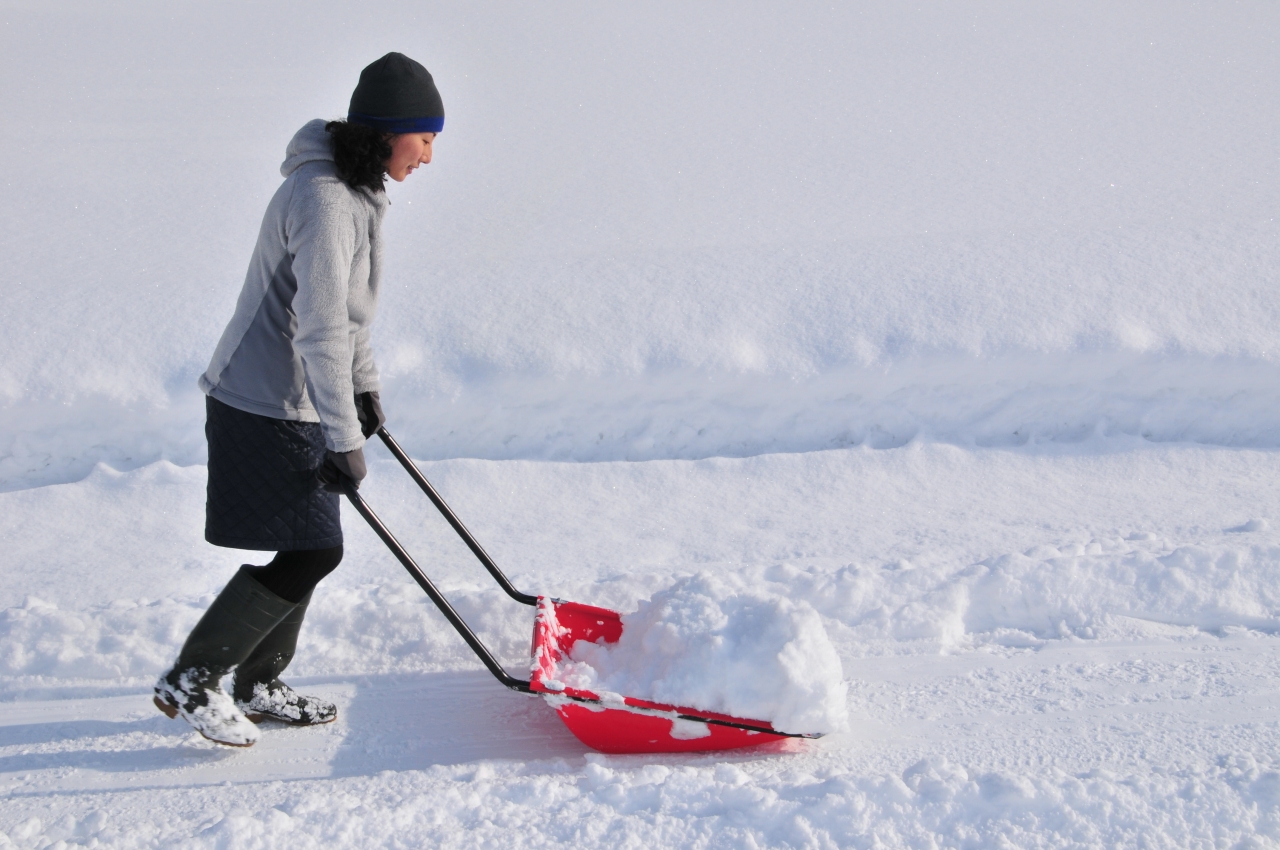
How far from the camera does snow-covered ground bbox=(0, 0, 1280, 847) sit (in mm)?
1980

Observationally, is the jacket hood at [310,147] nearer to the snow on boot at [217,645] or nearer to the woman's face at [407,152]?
the woman's face at [407,152]

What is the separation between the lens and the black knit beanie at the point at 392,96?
1695mm

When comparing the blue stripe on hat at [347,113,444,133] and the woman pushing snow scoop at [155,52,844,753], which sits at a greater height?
the blue stripe on hat at [347,113,444,133]

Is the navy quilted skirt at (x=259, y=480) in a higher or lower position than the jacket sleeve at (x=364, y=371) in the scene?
lower

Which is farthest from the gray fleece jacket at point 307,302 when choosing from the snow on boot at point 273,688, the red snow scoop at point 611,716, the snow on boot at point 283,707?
the snow on boot at point 283,707

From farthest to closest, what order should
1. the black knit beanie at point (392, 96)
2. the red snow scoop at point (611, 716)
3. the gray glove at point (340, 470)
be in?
the red snow scoop at point (611, 716), the gray glove at point (340, 470), the black knit beanie at point (392, 96)

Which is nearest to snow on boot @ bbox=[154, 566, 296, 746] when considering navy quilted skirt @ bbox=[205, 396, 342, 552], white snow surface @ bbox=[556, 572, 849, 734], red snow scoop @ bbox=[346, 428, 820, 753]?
navy quilted skirt @ bbox=[205, 396, 342, 552]

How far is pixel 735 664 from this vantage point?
203 cm

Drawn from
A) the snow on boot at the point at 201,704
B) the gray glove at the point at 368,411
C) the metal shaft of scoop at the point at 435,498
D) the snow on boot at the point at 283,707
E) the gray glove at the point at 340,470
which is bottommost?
the snow on boot at the point at 283,707

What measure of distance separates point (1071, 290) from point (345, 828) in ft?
11.4

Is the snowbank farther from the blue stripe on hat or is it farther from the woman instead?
the blue stripe on hat

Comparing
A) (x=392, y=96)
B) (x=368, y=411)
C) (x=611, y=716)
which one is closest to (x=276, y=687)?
(x=368, y=411)

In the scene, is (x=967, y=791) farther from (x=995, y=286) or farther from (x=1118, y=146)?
(x=1118, y=146)

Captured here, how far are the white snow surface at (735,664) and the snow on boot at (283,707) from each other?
57 centimetres
